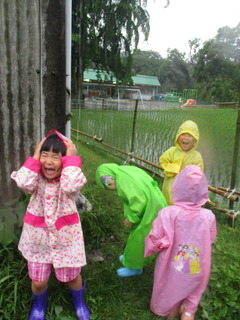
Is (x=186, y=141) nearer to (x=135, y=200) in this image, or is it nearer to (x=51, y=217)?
(x=135, y=200)

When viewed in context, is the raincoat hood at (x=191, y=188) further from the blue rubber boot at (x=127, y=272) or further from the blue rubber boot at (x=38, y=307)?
the blue rubber boot at (x=38, y=307)

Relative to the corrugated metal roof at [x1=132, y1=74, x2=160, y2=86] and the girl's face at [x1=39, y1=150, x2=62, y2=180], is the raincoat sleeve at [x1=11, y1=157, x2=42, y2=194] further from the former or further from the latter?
the corrugated metal roof at [x1=132, y1=74, x2=160, y2=86]

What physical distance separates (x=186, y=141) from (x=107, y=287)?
178 centimetres

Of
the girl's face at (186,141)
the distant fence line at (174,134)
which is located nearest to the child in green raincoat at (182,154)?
the girl's face at (186,141)

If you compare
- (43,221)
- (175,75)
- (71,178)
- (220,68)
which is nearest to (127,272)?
(43,221)

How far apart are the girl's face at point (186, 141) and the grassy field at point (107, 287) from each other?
1163mm

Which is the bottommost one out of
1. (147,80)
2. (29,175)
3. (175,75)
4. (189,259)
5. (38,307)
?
(38,307)

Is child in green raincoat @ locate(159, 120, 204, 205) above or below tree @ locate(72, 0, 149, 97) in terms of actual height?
below

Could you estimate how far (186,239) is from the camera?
74.4 inches

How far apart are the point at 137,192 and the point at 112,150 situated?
16.7ft

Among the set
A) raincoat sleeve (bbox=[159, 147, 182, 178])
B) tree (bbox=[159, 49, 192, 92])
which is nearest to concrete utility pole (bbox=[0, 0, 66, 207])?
raincoat sleeve (bbox=[159, 147, 182, 178])

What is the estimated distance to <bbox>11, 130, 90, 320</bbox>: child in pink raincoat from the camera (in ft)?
5.76

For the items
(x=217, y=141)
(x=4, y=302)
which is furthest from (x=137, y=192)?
A: (x=217, y=141)

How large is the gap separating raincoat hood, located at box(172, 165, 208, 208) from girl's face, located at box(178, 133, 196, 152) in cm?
126
